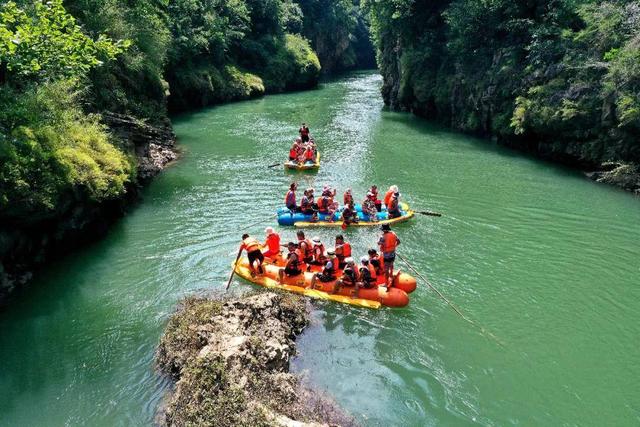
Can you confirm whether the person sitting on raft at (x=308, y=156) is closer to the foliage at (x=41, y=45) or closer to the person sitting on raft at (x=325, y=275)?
the foliage at (x=41, y=45)

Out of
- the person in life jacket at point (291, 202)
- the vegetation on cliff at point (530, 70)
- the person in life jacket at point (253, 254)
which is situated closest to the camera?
the person in life jacket at point (253, 254)

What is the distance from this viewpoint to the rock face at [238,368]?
718 centimetres

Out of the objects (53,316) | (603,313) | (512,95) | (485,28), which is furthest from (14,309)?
(485,28)

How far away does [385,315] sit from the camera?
1130cm

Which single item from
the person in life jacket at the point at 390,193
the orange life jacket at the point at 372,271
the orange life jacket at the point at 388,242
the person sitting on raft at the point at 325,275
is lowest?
the person sitting on raft at the point at 325,275

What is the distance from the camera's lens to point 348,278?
11.8 meters

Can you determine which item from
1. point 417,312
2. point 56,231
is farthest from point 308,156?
point 417,312

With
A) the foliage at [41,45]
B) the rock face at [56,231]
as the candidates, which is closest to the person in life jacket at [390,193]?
the rock face at [56,231]

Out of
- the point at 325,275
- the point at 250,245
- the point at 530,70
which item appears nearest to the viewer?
the point at 325,275

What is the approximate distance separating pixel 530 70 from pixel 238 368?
22796mm

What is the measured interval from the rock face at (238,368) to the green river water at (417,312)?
491 mm

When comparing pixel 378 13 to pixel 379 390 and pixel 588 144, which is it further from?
pixel 379 390

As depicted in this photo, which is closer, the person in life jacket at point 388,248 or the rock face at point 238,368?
the rock face at point 238,368

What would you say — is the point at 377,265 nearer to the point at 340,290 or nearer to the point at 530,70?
the point at 340,290
